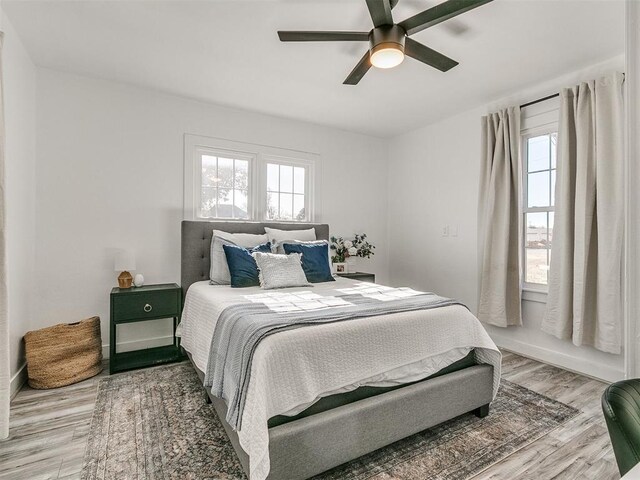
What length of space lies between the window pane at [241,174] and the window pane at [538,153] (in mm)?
3075

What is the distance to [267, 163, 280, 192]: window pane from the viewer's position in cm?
403

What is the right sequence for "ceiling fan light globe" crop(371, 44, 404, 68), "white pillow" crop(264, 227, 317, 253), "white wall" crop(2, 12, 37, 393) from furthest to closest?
1. "white pillow" crop(264, 227, 317, 253)
2. "white wall" crop(2, 12, 37, 393)
3. "ceiling fan light globe" crop(371, 44, 404, 68)

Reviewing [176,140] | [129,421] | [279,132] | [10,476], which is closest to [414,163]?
[279,132]

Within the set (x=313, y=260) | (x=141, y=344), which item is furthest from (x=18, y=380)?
(x=313, y=260)

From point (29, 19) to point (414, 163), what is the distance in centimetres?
409

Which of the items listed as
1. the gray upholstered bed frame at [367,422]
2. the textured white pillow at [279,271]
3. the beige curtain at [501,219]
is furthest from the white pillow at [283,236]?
the beige curtain at [501,219]

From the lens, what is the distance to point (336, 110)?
3.83 meters

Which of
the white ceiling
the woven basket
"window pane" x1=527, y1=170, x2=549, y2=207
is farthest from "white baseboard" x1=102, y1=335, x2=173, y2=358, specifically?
"window pane" x1=527, y1=170, x2=549, y2=207

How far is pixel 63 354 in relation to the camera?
2672mm

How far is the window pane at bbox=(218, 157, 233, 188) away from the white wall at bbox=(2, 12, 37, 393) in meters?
1.62

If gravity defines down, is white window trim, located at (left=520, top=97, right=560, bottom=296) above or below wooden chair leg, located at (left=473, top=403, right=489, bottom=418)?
above

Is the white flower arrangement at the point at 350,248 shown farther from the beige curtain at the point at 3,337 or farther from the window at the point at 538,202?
the beige curtain at the point at 3,337

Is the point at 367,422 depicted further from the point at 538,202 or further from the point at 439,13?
the point at 538,202

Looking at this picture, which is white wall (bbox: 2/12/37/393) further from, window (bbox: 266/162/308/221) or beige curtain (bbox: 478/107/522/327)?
beige curtain (bbox: 478/107/522/327)
